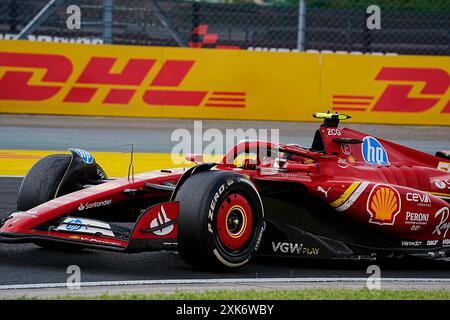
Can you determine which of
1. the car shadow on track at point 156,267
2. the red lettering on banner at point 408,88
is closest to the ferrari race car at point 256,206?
the car shadow on track at point 156,267

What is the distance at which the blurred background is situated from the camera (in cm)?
1630

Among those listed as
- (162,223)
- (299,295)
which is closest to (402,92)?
(162,223)

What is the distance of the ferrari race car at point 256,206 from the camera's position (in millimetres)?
6500

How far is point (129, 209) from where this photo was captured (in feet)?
23.7

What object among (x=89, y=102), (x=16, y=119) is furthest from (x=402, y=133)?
(x=16, y=119)

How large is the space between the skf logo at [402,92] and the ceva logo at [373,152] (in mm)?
8402

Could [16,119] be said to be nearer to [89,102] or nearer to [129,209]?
[89,102]

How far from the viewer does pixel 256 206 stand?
22.3 ft

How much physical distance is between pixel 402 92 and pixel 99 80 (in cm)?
487

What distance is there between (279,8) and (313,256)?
10531 millimetres

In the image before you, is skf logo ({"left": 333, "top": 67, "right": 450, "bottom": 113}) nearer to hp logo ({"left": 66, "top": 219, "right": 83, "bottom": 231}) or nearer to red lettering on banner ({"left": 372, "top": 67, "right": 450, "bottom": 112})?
red lettering on banner ({"left": 372, "top": 67, "right": 450, "bottom": 112})

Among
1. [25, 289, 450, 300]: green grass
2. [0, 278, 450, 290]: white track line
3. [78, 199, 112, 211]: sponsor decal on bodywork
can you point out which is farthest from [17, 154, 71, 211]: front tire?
[25, 289, 450, 300]: green grass

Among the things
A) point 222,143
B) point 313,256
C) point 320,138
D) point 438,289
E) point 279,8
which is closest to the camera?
point 438,289

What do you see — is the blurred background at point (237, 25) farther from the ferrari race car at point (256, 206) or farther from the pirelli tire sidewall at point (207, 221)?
the pirelli tire sidewall at point (207, 221)
